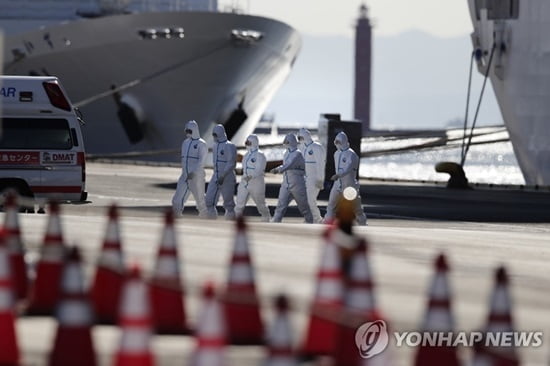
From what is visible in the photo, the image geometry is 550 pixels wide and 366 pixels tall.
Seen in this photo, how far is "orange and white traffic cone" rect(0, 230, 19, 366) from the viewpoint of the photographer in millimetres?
8414

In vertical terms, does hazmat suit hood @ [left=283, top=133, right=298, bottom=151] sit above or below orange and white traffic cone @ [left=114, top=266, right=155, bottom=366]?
below

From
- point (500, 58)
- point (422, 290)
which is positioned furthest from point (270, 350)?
point (500, 58)

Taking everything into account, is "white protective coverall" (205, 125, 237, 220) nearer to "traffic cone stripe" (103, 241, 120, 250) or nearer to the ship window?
the ship window

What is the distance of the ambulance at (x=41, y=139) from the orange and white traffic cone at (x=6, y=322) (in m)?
15.2

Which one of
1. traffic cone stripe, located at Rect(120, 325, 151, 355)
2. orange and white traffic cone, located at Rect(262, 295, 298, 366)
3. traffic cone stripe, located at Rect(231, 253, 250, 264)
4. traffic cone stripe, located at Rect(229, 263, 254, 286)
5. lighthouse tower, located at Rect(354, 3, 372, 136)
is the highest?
orange and white traffic cone, located at Rect(262, 295, 298, 366)

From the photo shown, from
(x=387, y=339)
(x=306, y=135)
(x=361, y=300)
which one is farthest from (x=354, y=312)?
(x=306, y=135)

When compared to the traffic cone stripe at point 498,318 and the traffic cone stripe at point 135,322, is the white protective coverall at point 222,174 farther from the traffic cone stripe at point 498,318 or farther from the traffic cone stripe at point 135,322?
the traffic cone stripe at point 135,322

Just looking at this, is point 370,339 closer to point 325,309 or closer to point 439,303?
point 439,303

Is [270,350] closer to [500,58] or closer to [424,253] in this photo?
[424,253]

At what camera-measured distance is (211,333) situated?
7.09 m

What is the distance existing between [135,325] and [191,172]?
17984mm

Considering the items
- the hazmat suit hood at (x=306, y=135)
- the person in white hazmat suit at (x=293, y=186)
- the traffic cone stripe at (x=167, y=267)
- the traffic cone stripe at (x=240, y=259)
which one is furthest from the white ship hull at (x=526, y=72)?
the traffic cone stripe at (x=240, y=259)

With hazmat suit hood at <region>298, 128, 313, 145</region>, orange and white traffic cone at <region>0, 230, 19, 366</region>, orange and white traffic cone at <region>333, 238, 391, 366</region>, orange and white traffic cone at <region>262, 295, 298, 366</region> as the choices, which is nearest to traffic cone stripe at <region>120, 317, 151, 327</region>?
orange and white traffic cone at <region>262, 295, 298, 366</region>

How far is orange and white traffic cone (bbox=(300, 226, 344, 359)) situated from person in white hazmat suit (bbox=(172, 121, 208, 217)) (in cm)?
1631
